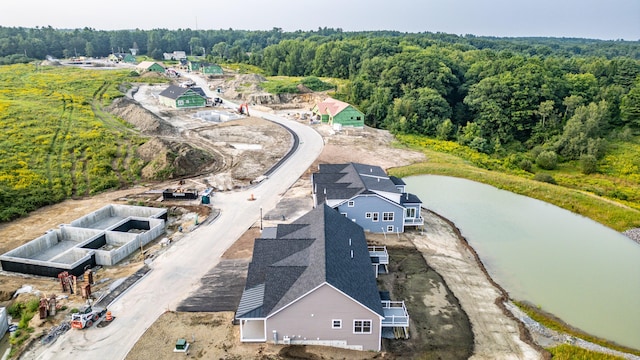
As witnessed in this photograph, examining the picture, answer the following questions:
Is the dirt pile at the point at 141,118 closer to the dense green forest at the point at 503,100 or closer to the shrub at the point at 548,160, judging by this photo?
the dense green forest at the point at 503,100

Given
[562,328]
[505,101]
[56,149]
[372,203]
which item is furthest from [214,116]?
[562,328]

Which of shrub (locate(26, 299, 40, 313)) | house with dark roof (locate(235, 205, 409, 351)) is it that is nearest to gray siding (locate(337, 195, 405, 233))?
house with dark roof (locate(235, 205, 409, 351))

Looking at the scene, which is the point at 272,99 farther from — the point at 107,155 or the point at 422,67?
the point at 107,155

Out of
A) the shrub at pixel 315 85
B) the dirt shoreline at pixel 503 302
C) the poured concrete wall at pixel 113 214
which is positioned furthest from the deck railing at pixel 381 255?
the shrub at pixel 315 85

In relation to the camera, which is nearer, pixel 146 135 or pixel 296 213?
pixel 296 213

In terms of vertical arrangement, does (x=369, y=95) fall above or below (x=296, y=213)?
above

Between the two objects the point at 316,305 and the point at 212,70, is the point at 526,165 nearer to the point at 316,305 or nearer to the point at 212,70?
the point at 316,305

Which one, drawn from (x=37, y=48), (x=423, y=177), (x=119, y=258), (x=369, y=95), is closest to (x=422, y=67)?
(x=369, y=95)

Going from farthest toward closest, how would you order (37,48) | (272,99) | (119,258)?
(37,48) → (272,99) → (119,258)
